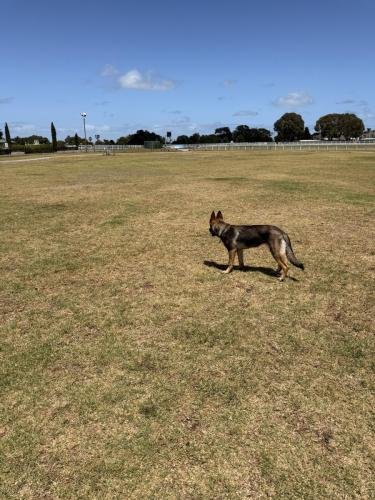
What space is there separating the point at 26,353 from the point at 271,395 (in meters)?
3.27

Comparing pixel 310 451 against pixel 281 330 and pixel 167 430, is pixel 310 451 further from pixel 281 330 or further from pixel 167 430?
Result: pixel 281 330

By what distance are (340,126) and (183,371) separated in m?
151

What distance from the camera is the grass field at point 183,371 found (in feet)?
11.8

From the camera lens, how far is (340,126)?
139000mm

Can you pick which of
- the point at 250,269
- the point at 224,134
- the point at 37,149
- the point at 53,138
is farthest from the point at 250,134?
the point at 250,269

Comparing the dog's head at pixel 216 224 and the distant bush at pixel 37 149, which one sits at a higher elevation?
the distant bush at pixel 37 149

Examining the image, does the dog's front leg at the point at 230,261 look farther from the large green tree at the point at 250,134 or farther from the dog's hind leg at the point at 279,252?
the large green tree at the point at 250,134

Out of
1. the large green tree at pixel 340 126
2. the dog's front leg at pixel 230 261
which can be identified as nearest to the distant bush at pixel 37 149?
the dog's front leg at pixel 230 261

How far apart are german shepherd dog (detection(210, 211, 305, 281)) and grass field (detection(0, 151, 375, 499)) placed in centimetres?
51

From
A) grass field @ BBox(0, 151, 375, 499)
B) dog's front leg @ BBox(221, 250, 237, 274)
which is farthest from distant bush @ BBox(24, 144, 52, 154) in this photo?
dog's front leg @ BBox(221, 250, 237, 274)

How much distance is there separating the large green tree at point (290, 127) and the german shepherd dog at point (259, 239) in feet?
455

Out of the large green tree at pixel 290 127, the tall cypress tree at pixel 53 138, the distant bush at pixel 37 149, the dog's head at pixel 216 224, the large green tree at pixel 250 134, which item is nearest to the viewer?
the dog's head at pixel 216 224

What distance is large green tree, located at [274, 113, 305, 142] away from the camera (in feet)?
447

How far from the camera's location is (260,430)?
13.4 feet
